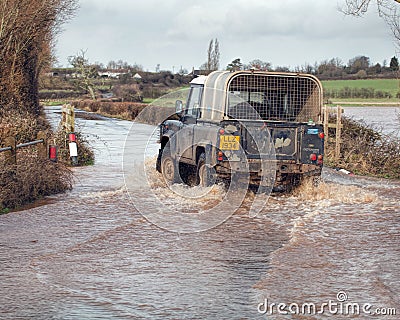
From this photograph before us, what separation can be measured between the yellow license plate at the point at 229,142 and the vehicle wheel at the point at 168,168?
2373mm

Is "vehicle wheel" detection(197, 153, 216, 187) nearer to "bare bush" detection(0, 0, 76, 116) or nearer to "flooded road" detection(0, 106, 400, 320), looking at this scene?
"flooded road" detection(0, 106, 400, 320)

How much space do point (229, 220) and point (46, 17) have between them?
564 inches

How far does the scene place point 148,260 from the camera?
8.89 metres

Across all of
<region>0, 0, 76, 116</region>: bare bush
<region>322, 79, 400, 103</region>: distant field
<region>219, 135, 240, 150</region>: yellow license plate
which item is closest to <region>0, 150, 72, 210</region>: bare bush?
<region>219, 135, 240, 150</region>: yellow license plate

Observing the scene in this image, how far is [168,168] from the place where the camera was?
15680mm

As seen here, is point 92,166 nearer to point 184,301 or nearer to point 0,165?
point 0,165

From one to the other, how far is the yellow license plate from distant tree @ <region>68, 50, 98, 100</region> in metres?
61.6

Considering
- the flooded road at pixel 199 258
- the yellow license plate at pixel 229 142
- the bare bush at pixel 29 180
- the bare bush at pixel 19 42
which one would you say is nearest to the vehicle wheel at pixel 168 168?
the flooded road at pixel 199 258

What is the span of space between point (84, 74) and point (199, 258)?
6696cm

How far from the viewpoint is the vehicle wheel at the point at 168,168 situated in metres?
15.4

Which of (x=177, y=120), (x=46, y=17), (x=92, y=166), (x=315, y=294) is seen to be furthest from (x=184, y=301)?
(x=46, y=17)

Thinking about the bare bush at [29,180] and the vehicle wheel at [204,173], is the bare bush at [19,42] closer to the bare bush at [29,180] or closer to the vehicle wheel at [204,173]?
the bare bush at [29,180]

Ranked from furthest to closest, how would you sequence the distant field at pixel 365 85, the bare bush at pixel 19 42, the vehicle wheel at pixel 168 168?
the distant field at pixel 365 85
the bare bush at pixel 19 42
the vehicle wheel at pixel 168 168

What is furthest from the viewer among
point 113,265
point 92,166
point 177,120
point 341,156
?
point 341,156
